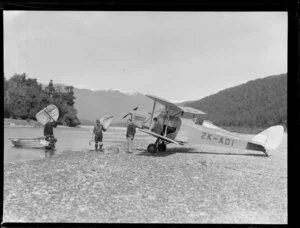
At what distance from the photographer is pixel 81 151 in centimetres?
709

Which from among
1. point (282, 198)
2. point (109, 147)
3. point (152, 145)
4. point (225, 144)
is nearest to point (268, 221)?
point (282, 198)

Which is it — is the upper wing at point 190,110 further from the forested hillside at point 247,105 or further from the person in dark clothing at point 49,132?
the person in dark clothing at point 49,132

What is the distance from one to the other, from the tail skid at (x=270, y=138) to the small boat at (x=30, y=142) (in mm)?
5569

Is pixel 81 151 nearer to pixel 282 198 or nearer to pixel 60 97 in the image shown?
pixel 60 97

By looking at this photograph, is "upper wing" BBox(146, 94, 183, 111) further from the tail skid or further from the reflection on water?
the reflection on water

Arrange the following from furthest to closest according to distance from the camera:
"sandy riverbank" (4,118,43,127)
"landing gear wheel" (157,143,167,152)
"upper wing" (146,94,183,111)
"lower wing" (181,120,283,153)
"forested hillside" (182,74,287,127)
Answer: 1. "landing gear wheel" (157,143,167,152)
2. "lower wing" (181,120,283,153)
3. "forested hillside" (182,74,287,127)
4. "sandy riverbank" (4,118,43,127)
5. "upper wing" (146,94,183,111)

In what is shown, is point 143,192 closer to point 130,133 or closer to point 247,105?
point 130,133

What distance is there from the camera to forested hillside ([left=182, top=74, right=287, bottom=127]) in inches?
286

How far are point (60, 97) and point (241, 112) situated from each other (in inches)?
235

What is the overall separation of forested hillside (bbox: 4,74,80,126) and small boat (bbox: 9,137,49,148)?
0.57 m

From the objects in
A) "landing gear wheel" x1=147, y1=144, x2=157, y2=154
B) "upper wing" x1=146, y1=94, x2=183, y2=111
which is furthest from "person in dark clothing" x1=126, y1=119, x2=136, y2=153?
"upper wing" x1=146, y1=94, x2=183, y2=111

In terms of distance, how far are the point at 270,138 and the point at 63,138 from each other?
18.6 ft

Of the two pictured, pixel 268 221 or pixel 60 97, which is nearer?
pixel 268 221
